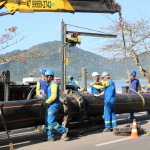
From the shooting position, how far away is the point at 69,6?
12039 mm

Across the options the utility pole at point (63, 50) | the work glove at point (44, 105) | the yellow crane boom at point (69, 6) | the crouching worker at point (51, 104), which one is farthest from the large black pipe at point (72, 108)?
the utility pole at point (63, 50)

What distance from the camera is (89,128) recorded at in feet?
40.1

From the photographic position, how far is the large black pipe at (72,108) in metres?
9.86

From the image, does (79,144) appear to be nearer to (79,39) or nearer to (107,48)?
(79,39)

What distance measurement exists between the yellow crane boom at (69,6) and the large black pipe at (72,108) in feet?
Result: 8.71

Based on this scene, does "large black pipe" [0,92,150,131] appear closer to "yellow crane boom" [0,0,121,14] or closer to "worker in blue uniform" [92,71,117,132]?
"worker in blue uniform" [92,71,117,132]

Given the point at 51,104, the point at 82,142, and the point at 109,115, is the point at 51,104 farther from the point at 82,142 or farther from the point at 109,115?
the point at 109,115

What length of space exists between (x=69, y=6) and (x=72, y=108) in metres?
3.15

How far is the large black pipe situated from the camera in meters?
9.86

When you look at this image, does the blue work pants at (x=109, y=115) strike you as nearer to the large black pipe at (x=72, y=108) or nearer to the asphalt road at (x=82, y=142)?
the asphalt road at (x=82, y=142)

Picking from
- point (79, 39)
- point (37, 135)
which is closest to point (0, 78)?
point (37, 135)

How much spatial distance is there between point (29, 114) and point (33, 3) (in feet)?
11.9

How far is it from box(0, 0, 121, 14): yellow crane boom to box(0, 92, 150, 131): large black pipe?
8.71 feet

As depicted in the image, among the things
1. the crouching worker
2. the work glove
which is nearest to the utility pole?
the work glove
